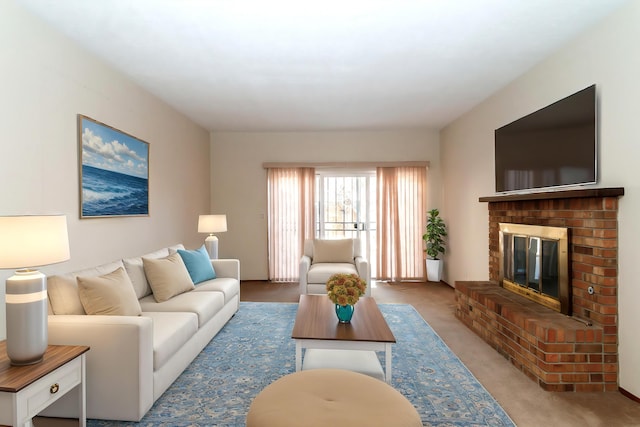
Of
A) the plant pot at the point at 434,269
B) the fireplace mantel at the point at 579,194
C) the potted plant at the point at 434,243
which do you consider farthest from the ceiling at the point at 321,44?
the plant pot at the point at 434,269

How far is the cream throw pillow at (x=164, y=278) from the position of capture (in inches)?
127

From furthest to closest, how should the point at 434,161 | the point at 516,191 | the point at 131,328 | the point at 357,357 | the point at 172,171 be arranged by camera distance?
the point at 434,161 → the point at 172,171 → the point at 516,191 → the point at 357,357 → the point at 131,328

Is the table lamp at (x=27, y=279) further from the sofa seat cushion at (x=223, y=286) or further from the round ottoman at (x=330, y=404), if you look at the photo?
the sofa seat cushion at (x=223, y=286)

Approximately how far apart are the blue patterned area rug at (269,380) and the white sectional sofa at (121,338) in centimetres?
12

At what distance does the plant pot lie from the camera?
5.90 metres

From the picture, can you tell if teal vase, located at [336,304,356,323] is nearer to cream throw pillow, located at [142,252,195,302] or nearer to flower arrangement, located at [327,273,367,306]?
flower arrangement, located at [327,273,367,306]

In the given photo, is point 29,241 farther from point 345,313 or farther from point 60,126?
point 345,313

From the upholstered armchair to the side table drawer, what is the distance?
2.97 metres

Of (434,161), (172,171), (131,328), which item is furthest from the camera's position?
(434,161)

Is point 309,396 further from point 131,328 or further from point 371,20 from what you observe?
point 371,20

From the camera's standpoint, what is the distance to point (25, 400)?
63.2 inches

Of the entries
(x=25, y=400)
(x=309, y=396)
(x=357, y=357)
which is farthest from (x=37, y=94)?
(x=357, y=357)

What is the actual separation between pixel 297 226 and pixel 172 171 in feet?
7.62

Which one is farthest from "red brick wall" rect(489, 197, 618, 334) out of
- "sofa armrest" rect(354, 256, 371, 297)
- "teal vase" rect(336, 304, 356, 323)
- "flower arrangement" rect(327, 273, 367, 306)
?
"sofa armrest" rect(354, 256, 371, 297)
